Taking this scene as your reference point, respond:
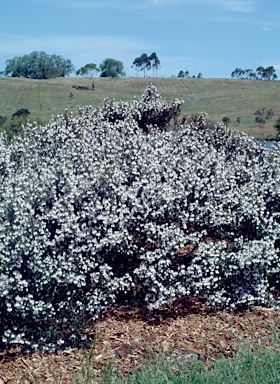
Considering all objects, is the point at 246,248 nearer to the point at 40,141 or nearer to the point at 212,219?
the point at 212,219

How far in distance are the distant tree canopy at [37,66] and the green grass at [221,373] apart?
106m

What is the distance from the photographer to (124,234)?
6.18 metres

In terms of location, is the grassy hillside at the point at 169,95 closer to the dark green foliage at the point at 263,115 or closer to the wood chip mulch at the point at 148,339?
the dark green foliage at the point at 263,115

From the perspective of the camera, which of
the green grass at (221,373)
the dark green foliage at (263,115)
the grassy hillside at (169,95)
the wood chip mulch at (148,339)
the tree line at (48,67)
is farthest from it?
the tree line at (48,67)

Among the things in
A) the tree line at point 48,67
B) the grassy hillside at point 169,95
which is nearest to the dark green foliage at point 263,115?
the grassy hillside at point 169,95

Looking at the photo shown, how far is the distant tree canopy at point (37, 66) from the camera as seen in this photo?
108 metres

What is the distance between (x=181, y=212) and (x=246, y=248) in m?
0.90

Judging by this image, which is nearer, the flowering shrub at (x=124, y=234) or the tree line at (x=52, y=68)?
the flowering shrub at (x=124, y=234)

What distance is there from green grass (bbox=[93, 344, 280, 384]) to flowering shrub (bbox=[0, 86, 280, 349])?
3.84 ft

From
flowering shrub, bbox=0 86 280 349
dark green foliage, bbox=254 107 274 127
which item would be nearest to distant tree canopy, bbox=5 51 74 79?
dark green foliage, bbox=254 107 274 127

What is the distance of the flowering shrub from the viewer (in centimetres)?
556

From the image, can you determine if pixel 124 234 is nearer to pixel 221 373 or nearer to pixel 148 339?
pixel 148 339

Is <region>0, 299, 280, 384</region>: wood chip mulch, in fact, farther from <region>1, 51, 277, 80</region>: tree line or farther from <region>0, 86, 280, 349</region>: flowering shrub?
<region>1, 51, 277, 80</region>: tree line

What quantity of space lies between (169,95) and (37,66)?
3752 cm
